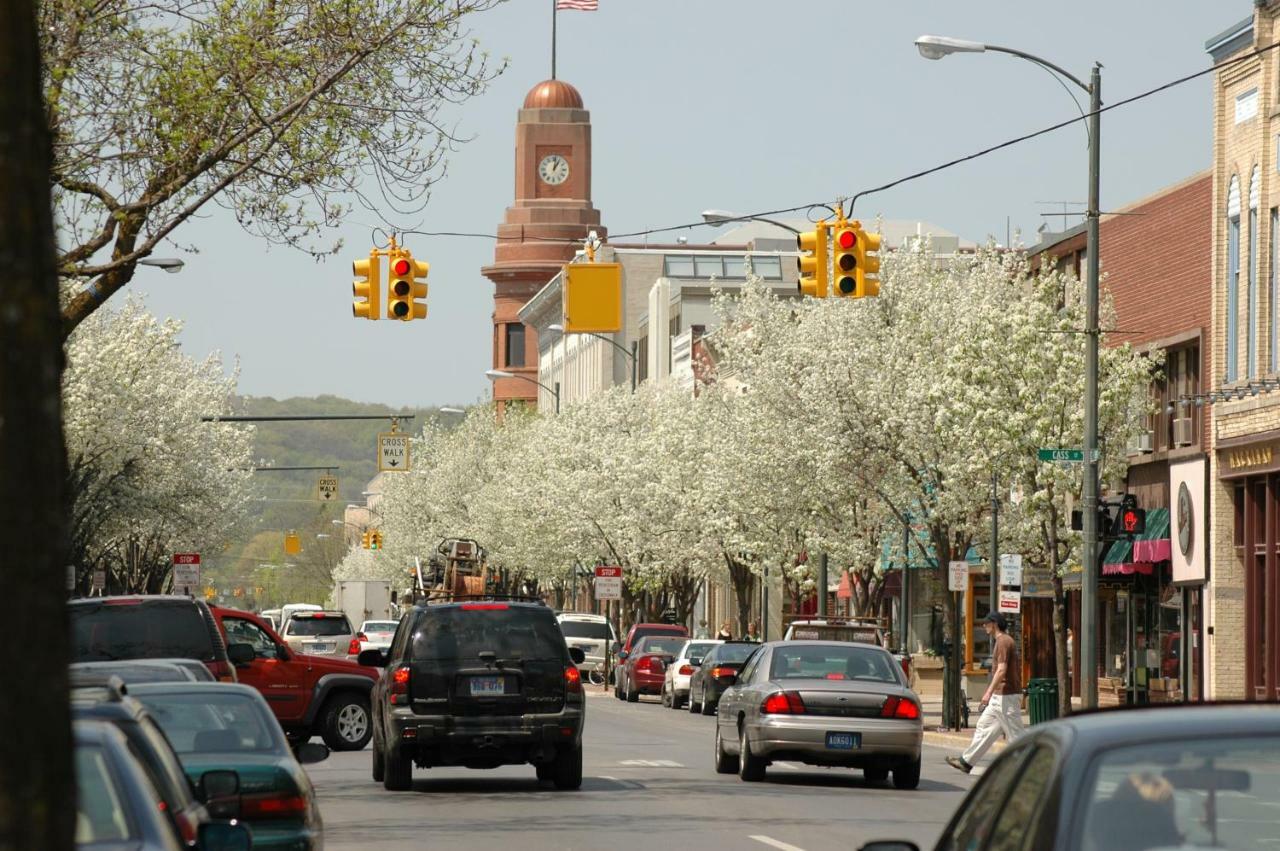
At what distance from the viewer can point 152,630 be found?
71.1 feet

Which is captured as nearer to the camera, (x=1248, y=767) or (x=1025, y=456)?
(x=1248, y=767)

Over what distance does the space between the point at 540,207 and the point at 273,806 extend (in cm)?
12899

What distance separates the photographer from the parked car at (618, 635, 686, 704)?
51625 millimetres

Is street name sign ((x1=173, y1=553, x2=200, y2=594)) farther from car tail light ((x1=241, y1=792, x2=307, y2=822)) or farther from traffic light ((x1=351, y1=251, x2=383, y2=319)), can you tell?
car tail light ((x1=241, y1=792, x2=307, y2=822))

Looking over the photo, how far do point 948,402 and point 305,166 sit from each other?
65.8 feet

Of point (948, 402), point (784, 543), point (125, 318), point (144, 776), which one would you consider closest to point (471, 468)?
point (125, 318)

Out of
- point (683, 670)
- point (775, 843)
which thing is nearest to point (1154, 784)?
point (775, 843)

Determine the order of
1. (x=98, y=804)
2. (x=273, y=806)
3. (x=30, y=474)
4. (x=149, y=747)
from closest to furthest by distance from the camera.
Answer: (x=30, y=474) < (x=98, y=804) < (x=149, y=747) < (x=273, y=806)

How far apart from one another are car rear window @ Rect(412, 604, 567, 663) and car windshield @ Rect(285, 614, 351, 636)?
988 inches

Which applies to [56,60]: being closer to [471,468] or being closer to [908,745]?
[908,745]

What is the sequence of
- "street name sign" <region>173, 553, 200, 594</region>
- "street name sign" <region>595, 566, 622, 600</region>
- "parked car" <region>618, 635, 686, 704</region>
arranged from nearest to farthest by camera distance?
"parked car" <region>618, 635, 686, 704</region> → "street name sign" <region>595, 566, 622, 600</region> → "street name sign" <region>173, 553, 200, 594</region>

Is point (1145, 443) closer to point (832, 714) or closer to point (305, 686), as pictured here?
point (305, 686)

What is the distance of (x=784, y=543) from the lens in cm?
5144

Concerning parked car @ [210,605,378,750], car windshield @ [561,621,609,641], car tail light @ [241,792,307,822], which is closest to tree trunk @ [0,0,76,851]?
car tail light @ [241,792,307,822]
